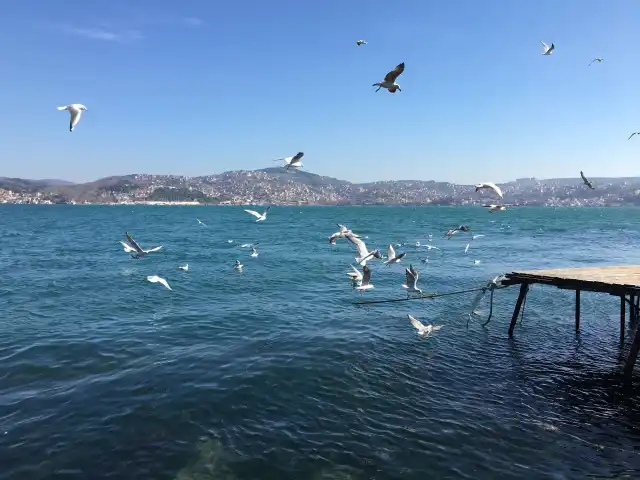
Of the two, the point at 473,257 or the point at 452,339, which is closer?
the point at 452,339

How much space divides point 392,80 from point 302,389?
337 inches

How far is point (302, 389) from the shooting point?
12.6 meters

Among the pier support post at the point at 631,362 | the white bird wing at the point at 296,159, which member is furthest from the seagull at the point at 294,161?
the pier support post at the point at 631,362

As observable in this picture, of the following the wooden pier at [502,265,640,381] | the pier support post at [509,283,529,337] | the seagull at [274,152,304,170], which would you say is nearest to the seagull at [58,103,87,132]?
the seagull at [274,152,304,170]

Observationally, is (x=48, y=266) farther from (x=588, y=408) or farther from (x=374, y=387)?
(x=588, y=408)

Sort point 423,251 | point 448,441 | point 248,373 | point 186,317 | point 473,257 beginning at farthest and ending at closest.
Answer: point 423,251, point 473,257, point 186,317, point 248,373, point 448,441

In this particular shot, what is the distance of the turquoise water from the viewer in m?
9.31

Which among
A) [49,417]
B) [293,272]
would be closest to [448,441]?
[49,417]

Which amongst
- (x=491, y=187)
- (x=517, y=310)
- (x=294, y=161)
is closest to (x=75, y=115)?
(x=294, y=161)

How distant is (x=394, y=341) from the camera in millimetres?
16641

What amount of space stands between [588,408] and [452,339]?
5682 millimetres

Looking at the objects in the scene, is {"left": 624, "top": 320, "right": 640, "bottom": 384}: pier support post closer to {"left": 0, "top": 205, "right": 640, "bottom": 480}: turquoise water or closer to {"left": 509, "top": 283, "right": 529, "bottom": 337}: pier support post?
{"left": 0, "top": 205, "right": 640, "bottom": 480}: turquoise water

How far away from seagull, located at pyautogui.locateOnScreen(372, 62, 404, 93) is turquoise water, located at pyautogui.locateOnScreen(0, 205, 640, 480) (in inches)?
313

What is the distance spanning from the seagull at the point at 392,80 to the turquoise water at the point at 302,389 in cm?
795
